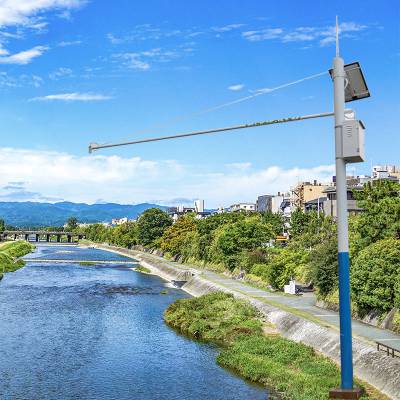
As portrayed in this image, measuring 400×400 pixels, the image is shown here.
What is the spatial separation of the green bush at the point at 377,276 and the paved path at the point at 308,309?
1.81 metres

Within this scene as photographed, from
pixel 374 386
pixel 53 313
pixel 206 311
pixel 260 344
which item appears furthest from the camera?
pixel 53 313

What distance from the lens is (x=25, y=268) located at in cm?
11531

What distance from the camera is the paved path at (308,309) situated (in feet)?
112

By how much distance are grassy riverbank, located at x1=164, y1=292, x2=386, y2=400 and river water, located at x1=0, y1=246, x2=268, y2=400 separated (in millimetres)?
1229

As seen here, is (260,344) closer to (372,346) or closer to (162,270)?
(372,346)

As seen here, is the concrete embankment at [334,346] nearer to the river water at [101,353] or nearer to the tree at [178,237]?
the river water at [101,353]

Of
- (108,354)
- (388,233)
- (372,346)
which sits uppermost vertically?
(388,233)

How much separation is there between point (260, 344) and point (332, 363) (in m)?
7.53

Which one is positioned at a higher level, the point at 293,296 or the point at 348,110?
the point at 348,110

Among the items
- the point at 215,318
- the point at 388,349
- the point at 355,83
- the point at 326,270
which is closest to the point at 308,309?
the point at 326,270

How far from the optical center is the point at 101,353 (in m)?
39.9

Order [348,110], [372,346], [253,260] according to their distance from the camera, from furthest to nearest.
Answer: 1. [253,260]
2. [372,346]
3. [348,110]

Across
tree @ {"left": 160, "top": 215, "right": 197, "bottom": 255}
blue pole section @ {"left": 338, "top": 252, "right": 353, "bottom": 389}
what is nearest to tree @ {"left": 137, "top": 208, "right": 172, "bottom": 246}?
tree @ {"left": 160, "top": 215, "right": 197, "bottom": 255}

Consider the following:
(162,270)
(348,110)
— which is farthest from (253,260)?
(348,110)
